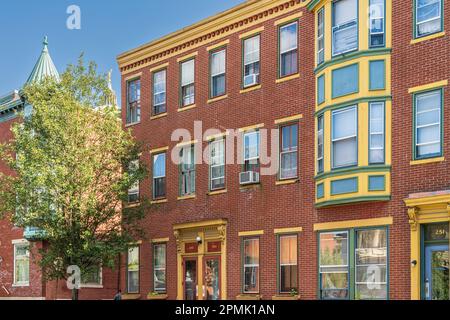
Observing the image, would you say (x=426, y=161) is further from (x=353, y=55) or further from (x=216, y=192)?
(x=216, y=192)

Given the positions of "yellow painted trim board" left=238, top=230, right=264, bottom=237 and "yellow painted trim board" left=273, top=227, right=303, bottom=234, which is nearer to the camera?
"yellow painted trim board" left=273, top=227, right=303, bottom=234

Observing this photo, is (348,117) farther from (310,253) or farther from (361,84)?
(310,253)

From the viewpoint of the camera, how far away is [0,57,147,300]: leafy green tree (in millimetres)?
25328

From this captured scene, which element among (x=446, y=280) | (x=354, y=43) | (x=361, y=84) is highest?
(x=354, y=43)

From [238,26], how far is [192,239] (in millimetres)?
8185

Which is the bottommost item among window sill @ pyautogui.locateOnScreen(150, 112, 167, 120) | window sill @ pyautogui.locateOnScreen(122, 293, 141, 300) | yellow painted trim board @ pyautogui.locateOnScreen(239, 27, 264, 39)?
window sill @ pyautogui.locateOnScreen(122, 293, 141, 300)

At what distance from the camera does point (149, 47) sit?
3077cm

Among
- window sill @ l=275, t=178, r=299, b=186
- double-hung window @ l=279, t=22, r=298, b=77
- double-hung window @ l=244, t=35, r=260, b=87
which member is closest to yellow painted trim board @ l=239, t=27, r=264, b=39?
double-hung window @ l=244, t=35, r=260, b=87

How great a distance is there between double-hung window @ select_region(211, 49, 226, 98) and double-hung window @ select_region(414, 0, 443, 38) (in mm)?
8814

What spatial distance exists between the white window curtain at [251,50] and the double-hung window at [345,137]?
5.17 meters

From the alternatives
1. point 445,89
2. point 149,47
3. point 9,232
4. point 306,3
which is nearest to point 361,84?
point 445,89

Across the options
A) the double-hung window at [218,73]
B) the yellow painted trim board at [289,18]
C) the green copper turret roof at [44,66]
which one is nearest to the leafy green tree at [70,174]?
the double-hung window at [218,73]

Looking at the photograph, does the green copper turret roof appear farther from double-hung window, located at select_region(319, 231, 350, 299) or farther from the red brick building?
double-hung window, located at select_region(319, 231, 350, 299)

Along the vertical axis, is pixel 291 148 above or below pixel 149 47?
below
